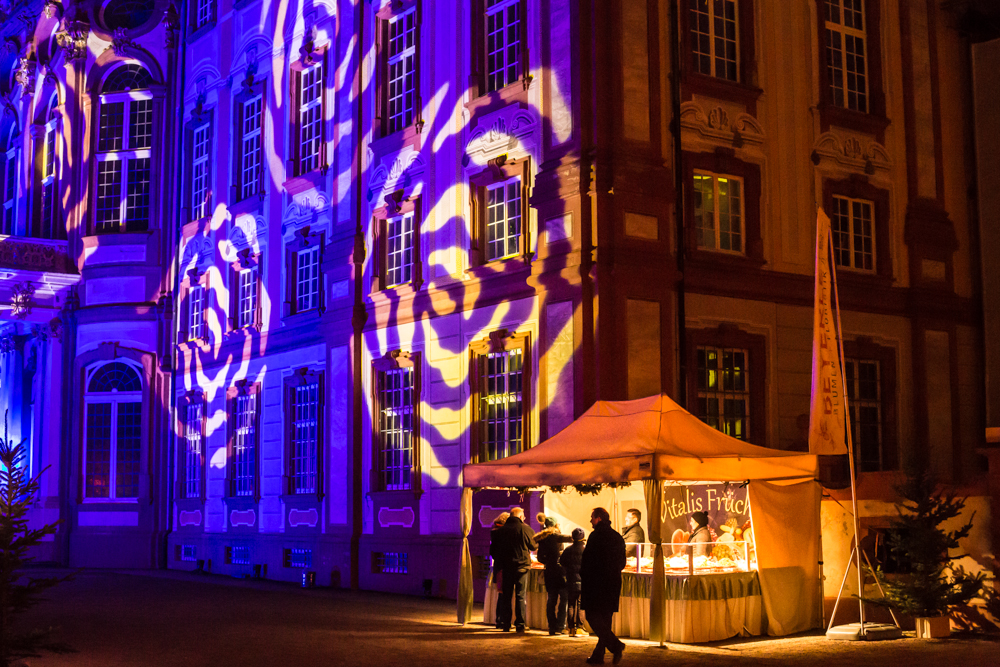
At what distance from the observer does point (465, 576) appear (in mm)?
17859

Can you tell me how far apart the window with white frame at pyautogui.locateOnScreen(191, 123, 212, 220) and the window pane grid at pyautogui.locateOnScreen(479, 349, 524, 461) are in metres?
12.8

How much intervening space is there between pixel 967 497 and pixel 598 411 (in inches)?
191

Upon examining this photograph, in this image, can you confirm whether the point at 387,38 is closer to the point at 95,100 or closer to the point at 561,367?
the point at 561,367

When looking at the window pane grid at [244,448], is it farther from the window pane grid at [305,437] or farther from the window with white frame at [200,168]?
the window with white frame at [200,168]

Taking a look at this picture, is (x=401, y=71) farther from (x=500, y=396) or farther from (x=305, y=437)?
(x=305, y=437)

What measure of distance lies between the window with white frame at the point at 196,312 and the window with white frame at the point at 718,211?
15218 mm

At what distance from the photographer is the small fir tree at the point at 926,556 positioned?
15.0 m

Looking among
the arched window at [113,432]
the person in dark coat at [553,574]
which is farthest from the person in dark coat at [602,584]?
the arched window at [113,432]

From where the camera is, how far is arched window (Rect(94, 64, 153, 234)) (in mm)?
33625

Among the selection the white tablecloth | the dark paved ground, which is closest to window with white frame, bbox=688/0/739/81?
the white tablecloth

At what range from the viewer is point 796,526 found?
1600 centimetres

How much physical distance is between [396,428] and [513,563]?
286 inches

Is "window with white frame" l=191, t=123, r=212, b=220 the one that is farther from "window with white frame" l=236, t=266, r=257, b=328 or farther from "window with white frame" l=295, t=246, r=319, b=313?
"window with white frame" l=295, t=246, r=319, b=313

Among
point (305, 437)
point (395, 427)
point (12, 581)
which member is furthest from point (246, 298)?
point (12, 581)
